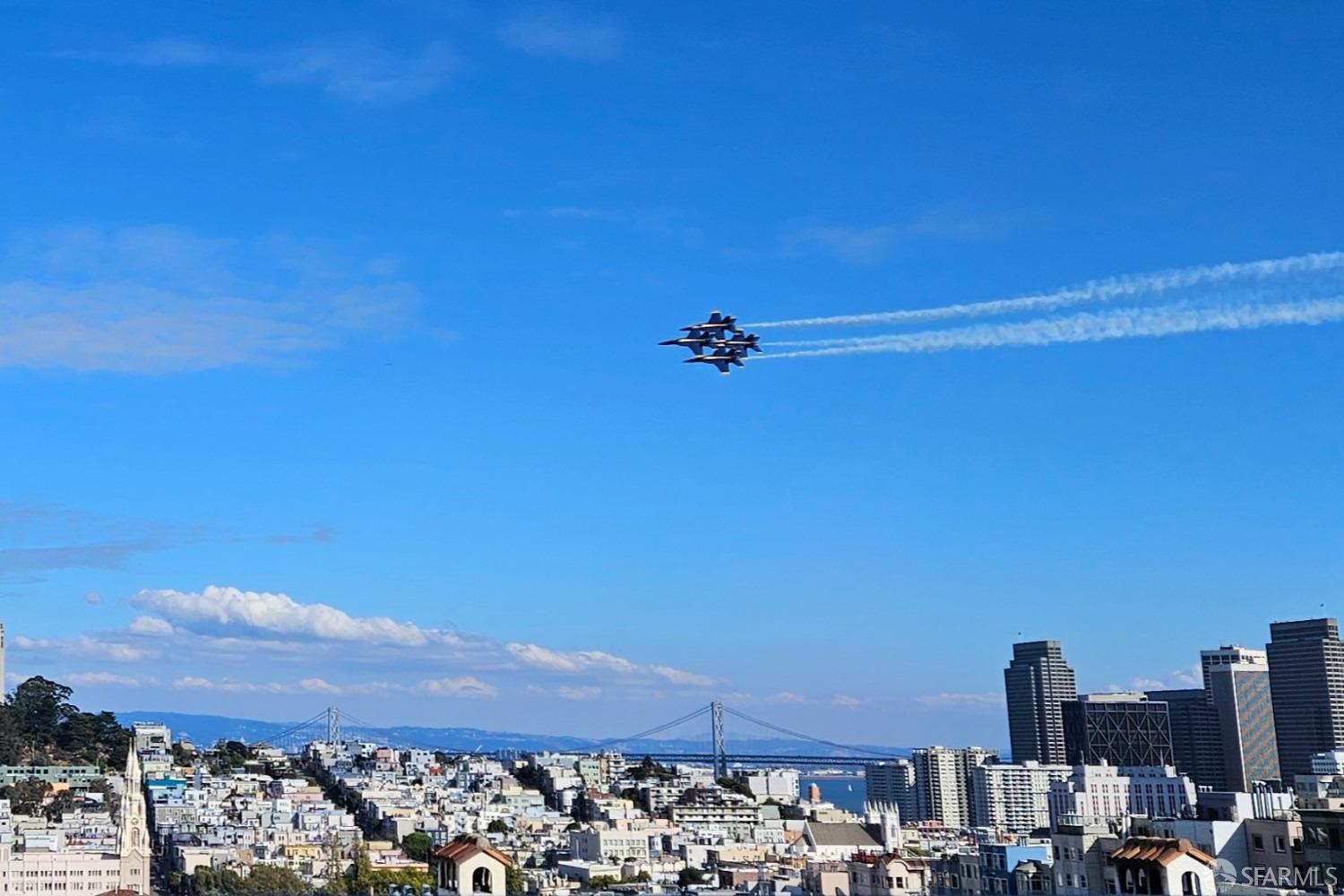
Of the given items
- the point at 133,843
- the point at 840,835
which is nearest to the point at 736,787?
the point at 840,835

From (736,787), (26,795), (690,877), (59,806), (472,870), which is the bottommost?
(690,877)

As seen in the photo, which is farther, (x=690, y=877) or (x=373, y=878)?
(x=373, y=878)

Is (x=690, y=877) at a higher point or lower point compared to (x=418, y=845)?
lower

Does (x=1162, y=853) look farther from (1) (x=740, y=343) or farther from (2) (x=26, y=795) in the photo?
(2) (x=26, y=795)

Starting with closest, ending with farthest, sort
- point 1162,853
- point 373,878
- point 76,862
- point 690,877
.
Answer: point 1162,853 < point 690,877 < point 373,878 < point 76,862

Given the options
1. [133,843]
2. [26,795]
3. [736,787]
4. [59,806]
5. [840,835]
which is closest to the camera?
[133,843]

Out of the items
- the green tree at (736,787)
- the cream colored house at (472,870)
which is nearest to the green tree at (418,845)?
the green tree at (736,787)
